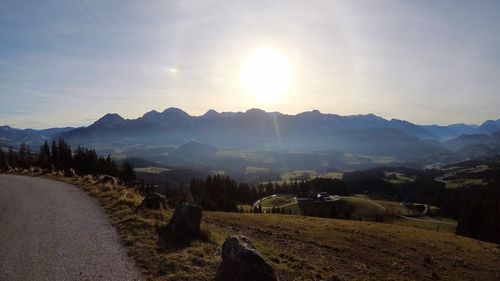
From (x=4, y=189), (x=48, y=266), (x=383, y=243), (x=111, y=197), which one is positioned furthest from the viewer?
(x=383, y=243)

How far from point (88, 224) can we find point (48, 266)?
7.19m

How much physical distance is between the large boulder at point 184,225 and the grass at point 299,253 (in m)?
0.57

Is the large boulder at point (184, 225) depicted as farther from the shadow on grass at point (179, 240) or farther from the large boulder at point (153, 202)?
the large boulder at point (153, 202)

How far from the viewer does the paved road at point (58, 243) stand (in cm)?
1419

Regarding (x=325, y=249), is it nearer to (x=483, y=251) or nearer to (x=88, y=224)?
(x=88, y=224)

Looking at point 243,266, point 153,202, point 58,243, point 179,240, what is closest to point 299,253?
point 179,240

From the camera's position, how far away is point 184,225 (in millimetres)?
19953

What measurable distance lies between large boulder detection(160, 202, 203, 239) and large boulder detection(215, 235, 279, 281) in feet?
19.6

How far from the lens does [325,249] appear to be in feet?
96.6

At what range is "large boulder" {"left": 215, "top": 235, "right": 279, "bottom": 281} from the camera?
13453mm

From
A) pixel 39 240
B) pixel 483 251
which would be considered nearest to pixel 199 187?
pixel 483 251

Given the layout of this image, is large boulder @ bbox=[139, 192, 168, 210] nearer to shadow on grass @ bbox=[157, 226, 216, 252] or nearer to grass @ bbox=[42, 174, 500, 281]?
grass @ bbox=[42, 174, 500, 281]

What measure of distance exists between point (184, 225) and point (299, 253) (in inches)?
350

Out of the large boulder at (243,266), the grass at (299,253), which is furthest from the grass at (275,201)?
the large boulder at (243,266)
